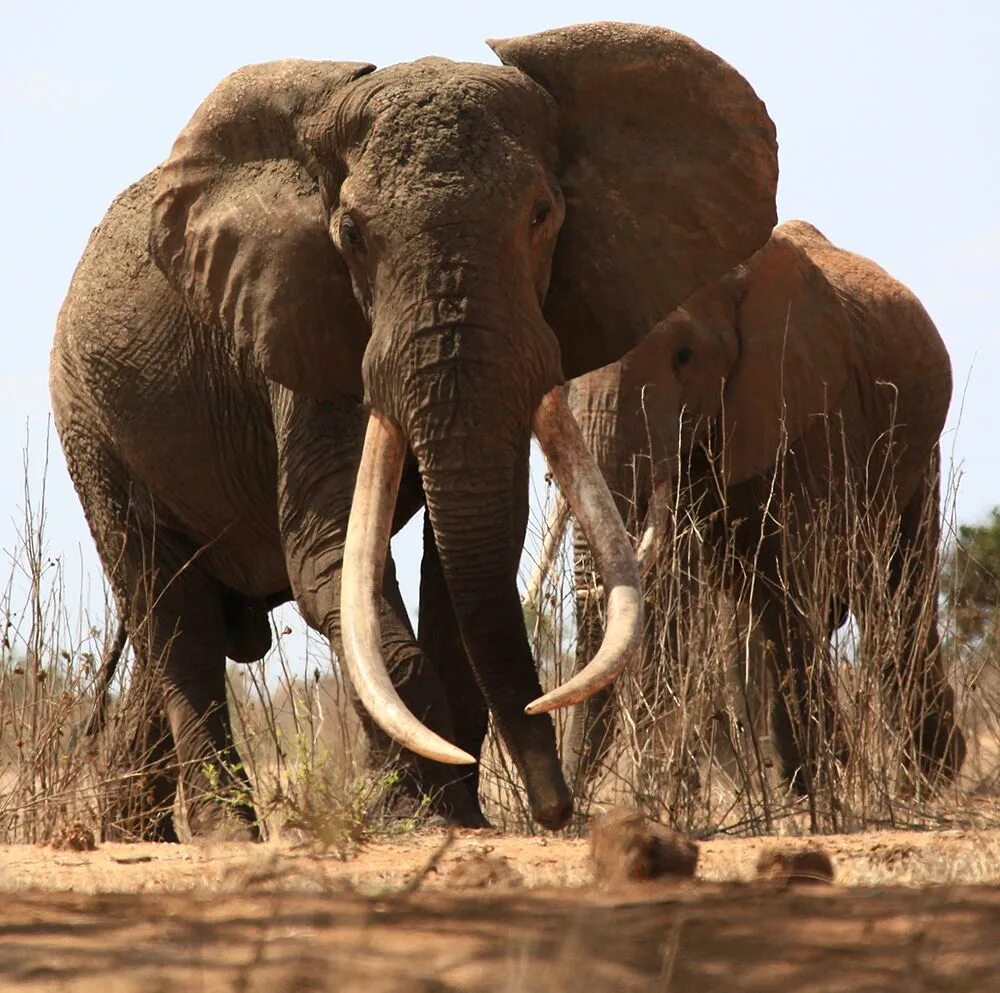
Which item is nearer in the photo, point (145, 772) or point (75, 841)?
point (75, 841)

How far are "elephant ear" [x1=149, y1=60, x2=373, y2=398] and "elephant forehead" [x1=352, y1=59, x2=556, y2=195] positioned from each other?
0.32 m

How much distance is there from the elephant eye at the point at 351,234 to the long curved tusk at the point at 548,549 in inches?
65.3

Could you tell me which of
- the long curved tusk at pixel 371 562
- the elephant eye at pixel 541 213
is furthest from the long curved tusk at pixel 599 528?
the elephant eye at pixel 541 213

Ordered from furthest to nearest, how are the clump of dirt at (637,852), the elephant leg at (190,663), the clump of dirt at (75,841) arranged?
the elephant leg at (190,663) < the clump of dirt at (75,841) < the clump of dirt at (637,852)

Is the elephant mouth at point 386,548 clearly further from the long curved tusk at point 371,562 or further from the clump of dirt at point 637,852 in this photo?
the clump of dirt at point 637,852

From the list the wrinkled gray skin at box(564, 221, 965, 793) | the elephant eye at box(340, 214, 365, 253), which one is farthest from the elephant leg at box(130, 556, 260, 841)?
the elephant eye at box(340, 214, 365, 253)

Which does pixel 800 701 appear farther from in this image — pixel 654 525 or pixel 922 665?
pixel 654 525

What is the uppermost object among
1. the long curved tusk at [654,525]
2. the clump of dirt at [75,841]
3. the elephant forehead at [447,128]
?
the elephant forehead at [447,128]

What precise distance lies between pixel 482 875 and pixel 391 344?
1665 mm

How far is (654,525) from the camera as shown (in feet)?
28.1

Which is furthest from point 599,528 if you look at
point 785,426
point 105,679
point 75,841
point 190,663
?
point 785,426

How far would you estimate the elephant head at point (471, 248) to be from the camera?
19.7 feet

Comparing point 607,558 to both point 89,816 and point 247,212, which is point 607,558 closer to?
point 247,212

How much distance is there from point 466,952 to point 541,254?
3.07 metres
